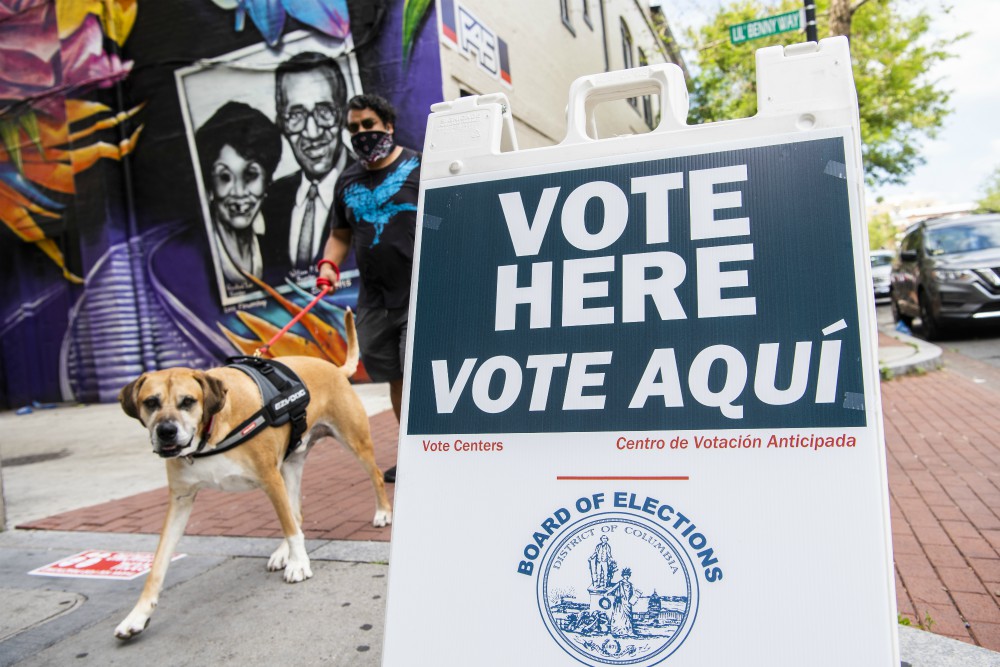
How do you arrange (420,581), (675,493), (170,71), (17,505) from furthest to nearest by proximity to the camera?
(170,71) → (17,505) → (420,581) → (675,493)

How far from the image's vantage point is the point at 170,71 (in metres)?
11.1

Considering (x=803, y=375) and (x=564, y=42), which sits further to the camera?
(x=564, y=42)

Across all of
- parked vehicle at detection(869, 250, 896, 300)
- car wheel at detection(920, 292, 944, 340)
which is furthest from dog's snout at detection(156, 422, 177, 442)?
parked vehicle at detection(869, 250, 896, 300)

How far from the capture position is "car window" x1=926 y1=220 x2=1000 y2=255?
430 inches

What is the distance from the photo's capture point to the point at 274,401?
3.36m

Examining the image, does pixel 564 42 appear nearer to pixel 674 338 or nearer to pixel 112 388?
pixel 112 388

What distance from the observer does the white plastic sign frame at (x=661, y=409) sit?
1.55 meters

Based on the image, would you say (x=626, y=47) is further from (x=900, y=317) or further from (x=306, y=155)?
(x=306, y=155)

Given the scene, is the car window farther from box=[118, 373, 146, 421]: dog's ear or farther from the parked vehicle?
the parked vehicle

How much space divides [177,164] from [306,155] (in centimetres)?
226

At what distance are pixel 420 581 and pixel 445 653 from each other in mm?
171

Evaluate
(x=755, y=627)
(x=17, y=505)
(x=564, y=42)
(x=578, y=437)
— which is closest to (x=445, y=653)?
(x=578, y=437)

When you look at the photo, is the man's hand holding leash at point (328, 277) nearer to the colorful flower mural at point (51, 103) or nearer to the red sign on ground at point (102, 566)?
the red sign on ground at point (102, 566)

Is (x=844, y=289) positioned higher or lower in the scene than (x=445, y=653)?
higher
